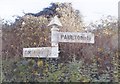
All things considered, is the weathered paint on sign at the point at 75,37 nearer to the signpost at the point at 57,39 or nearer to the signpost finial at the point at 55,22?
the signpost at the point at 57,39

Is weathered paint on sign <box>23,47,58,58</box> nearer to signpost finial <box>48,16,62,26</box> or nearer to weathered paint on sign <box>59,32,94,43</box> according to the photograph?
weathered paint on sign <box>59,32,94,43</box>

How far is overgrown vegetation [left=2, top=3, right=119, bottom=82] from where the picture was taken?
510 cm

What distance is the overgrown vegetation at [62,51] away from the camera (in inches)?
201

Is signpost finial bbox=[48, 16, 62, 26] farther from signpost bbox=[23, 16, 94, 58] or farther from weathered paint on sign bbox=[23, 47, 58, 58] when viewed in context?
weathered paint on sign bbox=[23, 47, 58, 58]

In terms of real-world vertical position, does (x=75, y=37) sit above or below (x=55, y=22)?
below

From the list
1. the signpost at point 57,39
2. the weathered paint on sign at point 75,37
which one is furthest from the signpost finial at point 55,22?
the weathered paint on sign at point 75,37

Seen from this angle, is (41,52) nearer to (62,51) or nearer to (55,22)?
(62,51)

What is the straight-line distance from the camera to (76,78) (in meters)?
5.03

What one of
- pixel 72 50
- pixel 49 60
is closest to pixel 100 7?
pixel 72 50

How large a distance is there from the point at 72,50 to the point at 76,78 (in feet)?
1.60

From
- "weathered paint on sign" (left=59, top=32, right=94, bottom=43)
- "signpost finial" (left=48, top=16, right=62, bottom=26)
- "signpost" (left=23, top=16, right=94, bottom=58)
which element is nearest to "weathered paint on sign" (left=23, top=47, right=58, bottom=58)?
"signpost" (left=23, top=16, right=94, bottom=58)

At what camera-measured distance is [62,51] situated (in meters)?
5.18

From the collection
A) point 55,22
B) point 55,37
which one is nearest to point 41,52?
point 55,37

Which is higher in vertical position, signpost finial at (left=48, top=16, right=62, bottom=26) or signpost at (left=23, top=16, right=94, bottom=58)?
signpost finial at (left=48, top=16, right=62, bottom=26)
